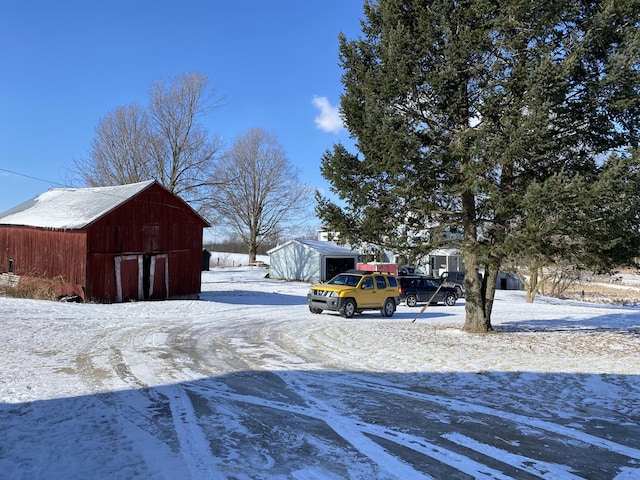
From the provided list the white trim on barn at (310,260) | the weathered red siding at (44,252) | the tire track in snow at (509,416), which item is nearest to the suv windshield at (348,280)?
the weathered red siding at (44,252)

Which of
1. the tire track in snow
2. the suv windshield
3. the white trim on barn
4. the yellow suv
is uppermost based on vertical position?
the white trim on barn

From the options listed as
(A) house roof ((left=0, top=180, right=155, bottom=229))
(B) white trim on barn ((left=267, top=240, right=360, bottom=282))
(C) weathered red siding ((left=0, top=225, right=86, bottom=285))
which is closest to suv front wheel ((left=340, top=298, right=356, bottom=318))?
(C) weathered red siding ((left=0, top=225, right=86, bottom=285))

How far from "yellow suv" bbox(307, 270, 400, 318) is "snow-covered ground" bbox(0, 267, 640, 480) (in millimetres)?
5614

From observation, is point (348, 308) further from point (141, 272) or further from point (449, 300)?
point (449, 300)

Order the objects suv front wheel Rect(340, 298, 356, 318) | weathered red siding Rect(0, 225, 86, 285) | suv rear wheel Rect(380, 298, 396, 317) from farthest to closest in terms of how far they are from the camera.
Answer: weathered red siding Rect(0, 225, 86, 285) < suv rear wheel Rect(380, 298, 396, 317) < suv front wheel Rect(340, 298, 356, 318)

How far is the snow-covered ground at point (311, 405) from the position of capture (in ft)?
15.4

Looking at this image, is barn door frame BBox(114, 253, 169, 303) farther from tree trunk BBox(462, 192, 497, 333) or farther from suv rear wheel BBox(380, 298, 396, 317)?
tree trunk BBox(462, 192, 497, 333)

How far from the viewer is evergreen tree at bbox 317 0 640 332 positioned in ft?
37.5

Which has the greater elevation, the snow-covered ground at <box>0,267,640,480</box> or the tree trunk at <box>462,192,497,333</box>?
the tree trunk at <box>462,192,497,333</box>

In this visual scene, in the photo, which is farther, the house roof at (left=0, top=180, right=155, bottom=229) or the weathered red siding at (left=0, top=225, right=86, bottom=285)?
the house roof at (left=0, top=180, right=155, bottom=229)

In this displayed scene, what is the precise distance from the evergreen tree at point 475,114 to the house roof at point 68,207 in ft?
41.7

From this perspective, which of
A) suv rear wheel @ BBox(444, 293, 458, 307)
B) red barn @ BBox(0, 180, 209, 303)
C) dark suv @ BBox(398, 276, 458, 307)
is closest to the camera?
red barn @ BBox(0, 180, 209, 303)

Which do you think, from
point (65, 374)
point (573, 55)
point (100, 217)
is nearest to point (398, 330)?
point (573, 55)

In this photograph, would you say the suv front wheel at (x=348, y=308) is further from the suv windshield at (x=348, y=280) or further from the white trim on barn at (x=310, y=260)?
the white trim on barn at (x=310, y=260)
